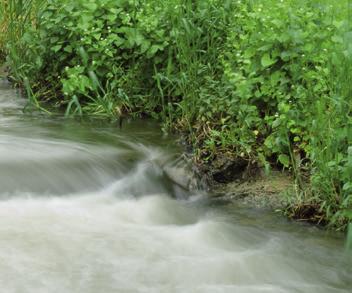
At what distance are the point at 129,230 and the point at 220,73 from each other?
195cm

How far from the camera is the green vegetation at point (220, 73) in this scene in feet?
14.6

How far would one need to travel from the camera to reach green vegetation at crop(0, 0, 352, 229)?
446cm

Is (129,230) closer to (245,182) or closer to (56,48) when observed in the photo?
(245,182)

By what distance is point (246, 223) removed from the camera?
459cm

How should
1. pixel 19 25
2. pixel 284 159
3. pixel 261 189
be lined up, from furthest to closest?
1. pixel 19 25
2. pixel 261 189
3. pixel 284 159

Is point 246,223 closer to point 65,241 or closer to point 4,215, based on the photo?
point 65,241

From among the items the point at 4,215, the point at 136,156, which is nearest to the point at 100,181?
the point at 136,156

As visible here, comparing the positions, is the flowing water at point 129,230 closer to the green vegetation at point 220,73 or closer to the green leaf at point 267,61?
the green vegetation at point 220,73

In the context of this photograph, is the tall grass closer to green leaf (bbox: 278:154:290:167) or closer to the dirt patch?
the dirt patch

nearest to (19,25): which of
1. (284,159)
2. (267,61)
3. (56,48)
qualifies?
(56,48)

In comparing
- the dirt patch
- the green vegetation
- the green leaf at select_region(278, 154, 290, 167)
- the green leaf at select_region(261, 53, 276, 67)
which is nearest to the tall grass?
the green vegetation

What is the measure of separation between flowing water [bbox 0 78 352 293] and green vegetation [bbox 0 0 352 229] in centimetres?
30

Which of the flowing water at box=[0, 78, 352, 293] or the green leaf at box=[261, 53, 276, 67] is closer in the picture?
the flowing water at box=[0, 78, 352, 293]

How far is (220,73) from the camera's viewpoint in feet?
19.4
